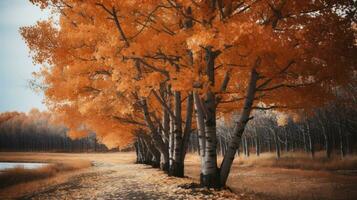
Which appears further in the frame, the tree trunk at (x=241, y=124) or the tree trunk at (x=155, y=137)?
the tree trunk at (x=155, y=137)

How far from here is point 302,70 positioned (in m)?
8.51

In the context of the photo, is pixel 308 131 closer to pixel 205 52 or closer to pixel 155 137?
pixel 155 137

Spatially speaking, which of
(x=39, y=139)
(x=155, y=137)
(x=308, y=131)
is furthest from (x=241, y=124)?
(x=39, y=139)

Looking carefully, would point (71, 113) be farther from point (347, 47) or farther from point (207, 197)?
point (347, 47)

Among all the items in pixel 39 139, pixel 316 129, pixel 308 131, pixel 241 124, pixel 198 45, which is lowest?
pixel 308 131

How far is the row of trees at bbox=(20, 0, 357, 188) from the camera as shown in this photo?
768 centimetres

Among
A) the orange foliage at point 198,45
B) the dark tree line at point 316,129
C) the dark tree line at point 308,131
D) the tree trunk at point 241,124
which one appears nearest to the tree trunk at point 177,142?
the orange foliage at point 198,45

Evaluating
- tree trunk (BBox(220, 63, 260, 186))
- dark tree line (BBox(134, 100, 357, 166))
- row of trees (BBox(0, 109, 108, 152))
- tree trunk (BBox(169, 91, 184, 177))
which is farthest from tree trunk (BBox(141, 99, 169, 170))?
row of trees (BBox(0, 109, 108, 152))

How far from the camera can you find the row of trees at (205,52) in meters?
7.68

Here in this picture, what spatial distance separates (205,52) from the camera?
9.62 m

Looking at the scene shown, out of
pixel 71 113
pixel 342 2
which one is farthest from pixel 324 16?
pixel 71 113

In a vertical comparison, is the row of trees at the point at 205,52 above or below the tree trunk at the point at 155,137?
above

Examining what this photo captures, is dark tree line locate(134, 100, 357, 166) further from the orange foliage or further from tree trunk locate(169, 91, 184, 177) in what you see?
the orange foliage

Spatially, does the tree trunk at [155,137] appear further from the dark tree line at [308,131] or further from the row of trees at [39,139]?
the row of trees at [39,139]
